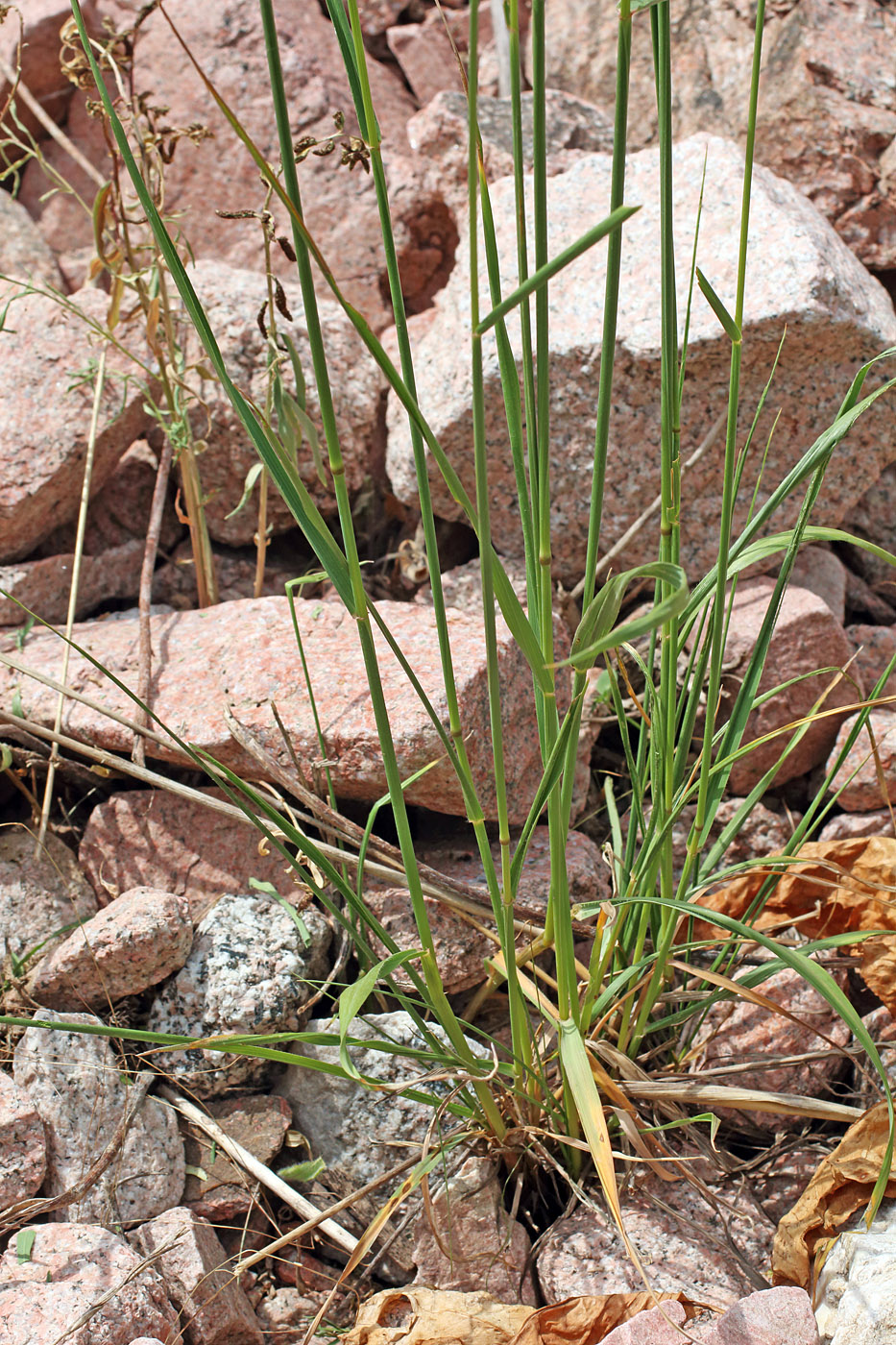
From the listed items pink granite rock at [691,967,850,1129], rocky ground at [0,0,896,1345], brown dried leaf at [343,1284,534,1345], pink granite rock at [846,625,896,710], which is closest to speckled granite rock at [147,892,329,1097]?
rocky ground at [0,0,896,1345]

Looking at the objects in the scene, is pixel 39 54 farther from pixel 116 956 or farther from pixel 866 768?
pixel 866 768

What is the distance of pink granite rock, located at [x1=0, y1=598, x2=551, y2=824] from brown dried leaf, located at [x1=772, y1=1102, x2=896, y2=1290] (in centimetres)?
61

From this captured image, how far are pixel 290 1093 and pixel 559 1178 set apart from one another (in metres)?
0.36

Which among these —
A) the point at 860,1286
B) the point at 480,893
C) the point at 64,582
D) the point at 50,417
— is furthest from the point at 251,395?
the point at 860,1286

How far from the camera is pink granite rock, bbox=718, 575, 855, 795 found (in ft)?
5.52

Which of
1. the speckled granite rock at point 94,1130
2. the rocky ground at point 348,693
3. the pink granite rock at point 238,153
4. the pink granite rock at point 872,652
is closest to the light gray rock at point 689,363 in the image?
the rocky ground at point 348,693

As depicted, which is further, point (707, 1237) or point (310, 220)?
point (310, 220)

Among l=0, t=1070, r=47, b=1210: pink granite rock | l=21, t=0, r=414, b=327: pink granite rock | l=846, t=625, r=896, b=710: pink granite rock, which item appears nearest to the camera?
l=0, t=1070, r=47, b=1210: pink granite rock

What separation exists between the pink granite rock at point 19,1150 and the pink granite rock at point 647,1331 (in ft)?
2.10

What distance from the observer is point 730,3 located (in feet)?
7.86

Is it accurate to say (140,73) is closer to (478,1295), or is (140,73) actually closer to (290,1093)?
(290,1093)

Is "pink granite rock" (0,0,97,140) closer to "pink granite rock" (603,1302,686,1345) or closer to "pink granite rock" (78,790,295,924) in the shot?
"pink granite rock" (78,790,295,924)

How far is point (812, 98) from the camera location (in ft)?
7.08

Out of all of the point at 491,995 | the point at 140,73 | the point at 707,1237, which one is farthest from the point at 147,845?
the point at 140,73
